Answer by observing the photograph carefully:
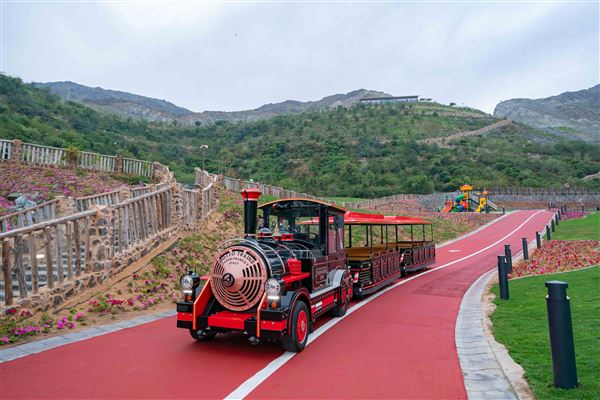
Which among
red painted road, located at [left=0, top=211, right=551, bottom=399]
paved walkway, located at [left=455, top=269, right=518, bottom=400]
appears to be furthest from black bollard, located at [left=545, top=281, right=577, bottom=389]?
red painted road, located at [left=0, top=211, right=551, bottom=399]

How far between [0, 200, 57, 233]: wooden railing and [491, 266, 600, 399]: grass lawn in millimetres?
11219

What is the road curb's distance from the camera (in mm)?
5615

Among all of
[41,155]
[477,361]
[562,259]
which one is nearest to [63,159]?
[41,155]

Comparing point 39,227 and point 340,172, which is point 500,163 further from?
point 39,227

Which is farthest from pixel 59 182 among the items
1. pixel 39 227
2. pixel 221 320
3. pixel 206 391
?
pixel 206 391

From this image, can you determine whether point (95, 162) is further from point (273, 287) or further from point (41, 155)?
point (273, 287)

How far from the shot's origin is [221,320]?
19.0 feet

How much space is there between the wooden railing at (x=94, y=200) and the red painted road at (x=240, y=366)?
770 centimetres

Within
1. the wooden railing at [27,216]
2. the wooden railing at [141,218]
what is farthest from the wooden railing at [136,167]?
the wooden railing at [141,218]

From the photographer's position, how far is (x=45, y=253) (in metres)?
7.20

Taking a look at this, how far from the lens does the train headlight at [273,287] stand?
5.49m

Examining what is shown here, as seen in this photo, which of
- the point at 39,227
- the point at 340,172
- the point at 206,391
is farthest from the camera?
the point at 340,172

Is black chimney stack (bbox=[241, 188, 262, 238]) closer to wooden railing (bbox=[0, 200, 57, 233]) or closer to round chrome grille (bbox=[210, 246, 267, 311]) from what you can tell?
round chrome grille (bbox=[210, 246, 267, 311])

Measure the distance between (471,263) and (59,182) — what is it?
2069 cm
